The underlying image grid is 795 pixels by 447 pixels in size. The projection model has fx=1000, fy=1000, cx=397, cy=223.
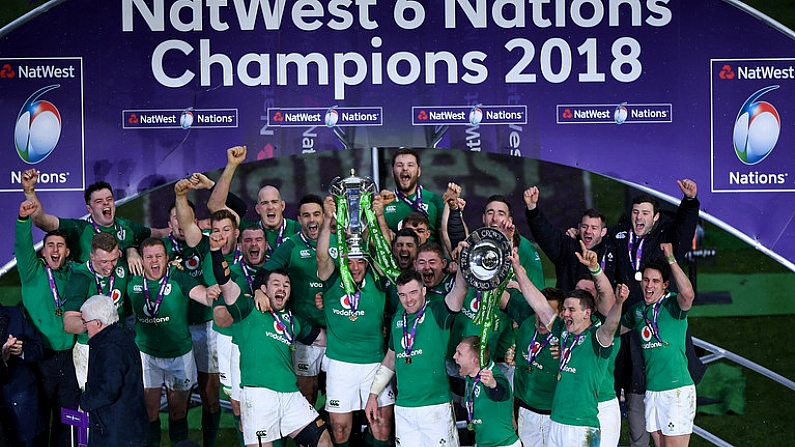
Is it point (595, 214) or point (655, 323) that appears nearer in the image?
point (655, 323)

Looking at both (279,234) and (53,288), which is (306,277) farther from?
(53,288)

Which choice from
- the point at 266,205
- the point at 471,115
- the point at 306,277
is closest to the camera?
the point at 306,277

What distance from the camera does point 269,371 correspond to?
638cm

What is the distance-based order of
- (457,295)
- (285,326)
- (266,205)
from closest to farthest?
(457,295)
(285,326)
(266,205)

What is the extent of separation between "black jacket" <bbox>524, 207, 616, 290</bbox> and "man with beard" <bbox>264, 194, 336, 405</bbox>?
1.54 metres

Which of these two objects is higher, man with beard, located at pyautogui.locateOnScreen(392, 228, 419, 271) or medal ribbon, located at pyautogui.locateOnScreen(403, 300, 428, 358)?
man with beard, located at pyautogui.locateOnScreen(392, 228, 419, 271)

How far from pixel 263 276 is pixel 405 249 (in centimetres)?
97

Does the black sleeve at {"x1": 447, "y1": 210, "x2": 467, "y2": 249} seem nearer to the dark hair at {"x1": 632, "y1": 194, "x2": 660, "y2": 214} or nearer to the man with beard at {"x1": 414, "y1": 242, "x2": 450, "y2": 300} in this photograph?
the man with beard at {"x1": 414, "y1": 242, "x2": 450, "y2": 300}

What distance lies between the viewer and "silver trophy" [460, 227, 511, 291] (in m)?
5.93

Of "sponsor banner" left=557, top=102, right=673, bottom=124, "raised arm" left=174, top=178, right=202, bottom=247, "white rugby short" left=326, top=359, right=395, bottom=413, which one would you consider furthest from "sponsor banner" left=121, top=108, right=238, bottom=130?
"sponsor banner" left=557, top=102, right=673, bottom=124

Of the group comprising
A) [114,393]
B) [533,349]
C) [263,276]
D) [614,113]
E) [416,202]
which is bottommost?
[114,393]

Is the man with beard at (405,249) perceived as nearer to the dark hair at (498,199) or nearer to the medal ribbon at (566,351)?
the dark hair at (498,199)

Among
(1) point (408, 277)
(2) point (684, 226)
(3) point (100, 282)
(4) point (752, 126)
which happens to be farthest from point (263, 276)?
(4) point (752, 126)

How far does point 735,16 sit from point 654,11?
62cm
